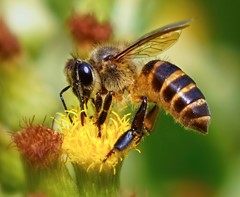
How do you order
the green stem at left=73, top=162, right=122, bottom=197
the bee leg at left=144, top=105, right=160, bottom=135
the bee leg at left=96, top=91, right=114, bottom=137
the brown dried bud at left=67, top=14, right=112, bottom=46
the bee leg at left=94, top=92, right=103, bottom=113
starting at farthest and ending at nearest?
the brown dried bud at left=67, top=14, right=112, bottom=46 < the bee leg at left=144, top=105, right=160, bottom=135 < the bee leg at left=94, top=92, right=103, bottom=113 < the bee leg at left=96, top=91, right=114, bottom=137 < the green stem at left=73, top=162, right=122, bottom=197

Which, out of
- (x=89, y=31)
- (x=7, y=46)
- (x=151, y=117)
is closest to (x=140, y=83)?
(x=151, y=117)

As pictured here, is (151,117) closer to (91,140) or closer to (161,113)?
(91,140)

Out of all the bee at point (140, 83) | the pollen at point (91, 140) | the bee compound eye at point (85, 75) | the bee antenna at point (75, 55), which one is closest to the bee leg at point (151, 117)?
the bee at point (140, 83)

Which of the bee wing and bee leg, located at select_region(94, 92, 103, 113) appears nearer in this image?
the bee wing

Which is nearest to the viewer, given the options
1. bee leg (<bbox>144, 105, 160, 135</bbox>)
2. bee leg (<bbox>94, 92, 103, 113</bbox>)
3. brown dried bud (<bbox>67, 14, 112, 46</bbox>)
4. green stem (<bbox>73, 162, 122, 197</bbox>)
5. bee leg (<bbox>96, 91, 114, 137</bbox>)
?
green stem (<bbox>73, 162, 122, 197</bbox>)

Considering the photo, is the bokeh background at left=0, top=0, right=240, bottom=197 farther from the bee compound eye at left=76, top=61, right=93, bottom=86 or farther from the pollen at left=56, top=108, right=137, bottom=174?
the pollen at left=56, top=108, right=137, bottom=174

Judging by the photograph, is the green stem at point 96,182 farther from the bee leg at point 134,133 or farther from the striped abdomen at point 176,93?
the striped abdomen at point 176,93

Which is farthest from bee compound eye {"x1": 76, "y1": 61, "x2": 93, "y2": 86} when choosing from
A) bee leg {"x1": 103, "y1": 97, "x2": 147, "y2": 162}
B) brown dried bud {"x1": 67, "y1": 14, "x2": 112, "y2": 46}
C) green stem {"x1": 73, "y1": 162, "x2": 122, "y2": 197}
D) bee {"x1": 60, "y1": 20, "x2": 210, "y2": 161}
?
brown dried bud {"x1": 67, "y1": 14, "x2": 112, "y2": 46}

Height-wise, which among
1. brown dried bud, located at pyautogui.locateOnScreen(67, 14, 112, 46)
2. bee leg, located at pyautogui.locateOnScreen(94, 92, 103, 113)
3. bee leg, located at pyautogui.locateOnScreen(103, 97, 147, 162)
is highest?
brown dried bud, located at pyautogui.locateOnScreen(67, 14, 112, 46)
